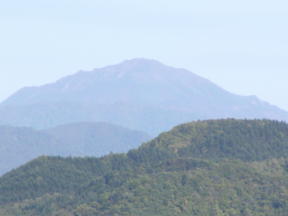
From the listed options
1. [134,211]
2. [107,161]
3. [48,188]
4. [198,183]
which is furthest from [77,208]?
[107,161]

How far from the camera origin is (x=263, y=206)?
443ft

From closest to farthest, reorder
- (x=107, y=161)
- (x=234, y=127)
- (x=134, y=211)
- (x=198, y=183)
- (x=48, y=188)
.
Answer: (x=134, y=211)
(x=198, y=183)
(x=48, y=188)
(x=107, y=161)
(x=234, y=127)

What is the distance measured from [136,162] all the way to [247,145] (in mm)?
21230

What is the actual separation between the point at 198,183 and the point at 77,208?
17.1 m

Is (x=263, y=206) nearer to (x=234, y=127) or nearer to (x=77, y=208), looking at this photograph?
(x=77, y=208)

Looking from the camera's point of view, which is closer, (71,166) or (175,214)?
(175,214)

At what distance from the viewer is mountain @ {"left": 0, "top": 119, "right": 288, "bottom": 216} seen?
133000mm

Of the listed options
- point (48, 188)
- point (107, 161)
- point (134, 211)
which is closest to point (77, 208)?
point (134, 211)

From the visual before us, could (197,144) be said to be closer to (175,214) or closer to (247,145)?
(247,145)

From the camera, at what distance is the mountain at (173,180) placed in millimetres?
133000

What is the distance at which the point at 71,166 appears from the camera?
550 ft

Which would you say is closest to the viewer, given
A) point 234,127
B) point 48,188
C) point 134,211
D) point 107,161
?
point 134,211

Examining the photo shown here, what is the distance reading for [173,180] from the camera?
452 ft

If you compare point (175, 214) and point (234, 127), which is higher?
point (234, 127)
